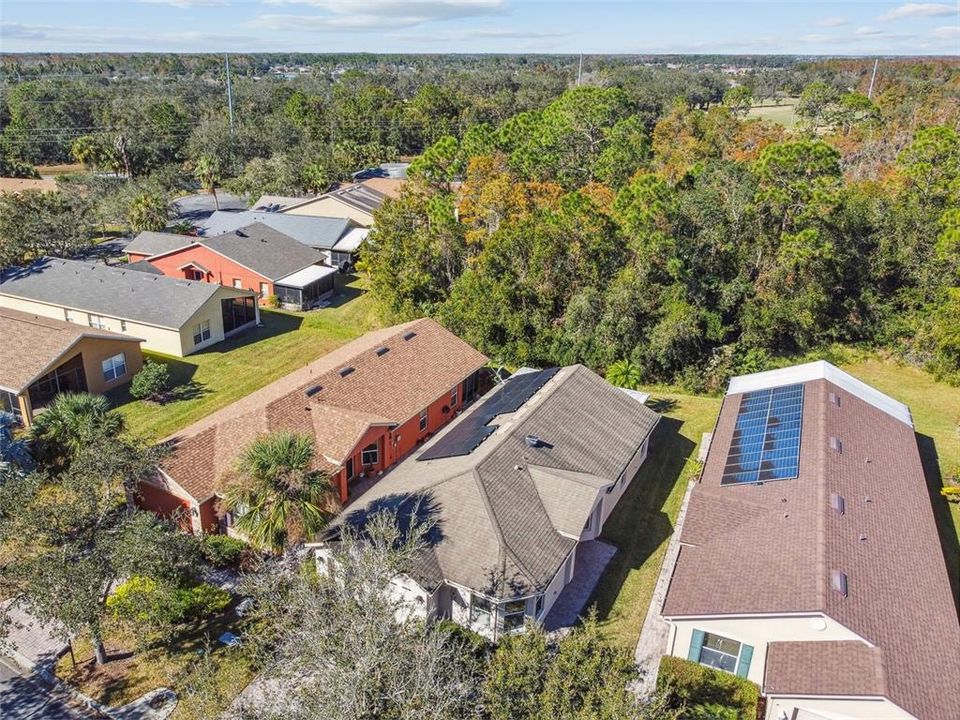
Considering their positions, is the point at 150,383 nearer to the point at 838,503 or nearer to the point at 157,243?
the point at 157,243

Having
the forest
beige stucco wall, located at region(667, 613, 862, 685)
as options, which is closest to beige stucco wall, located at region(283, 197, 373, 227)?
the forest

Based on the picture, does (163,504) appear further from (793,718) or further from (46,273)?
(46,273)

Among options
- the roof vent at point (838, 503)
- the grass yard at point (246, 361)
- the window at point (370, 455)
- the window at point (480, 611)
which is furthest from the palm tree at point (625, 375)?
the window at point (480, 611)

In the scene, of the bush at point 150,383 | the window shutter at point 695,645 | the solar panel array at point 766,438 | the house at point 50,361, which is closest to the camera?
the window shutter at point 695,645

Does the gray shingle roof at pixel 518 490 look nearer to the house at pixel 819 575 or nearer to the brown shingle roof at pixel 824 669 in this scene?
the house at pixel 819 575

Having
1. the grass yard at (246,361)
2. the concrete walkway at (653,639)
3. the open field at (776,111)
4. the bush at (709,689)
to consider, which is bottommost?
the grass yard at (246,361)

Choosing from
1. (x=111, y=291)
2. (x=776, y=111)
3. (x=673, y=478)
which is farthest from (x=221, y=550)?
(x=776, y=111)

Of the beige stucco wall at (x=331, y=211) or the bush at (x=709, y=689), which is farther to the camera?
the beige stucco wall at (x=331, y=211)

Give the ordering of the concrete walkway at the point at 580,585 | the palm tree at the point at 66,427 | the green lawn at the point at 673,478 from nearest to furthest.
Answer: the concrete walkway at the point at 580,585 < the green lawn at the point at 673,478 < the palm tree at the point at 66,427

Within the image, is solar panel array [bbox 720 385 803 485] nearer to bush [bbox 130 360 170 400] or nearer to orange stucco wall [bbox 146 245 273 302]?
bush [bbox 130 360 170 400]
